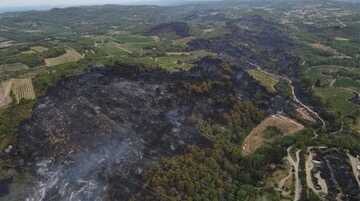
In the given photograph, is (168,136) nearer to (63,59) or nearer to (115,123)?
(115,123)

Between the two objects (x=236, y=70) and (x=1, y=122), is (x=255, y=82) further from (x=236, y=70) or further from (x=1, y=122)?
(x=1, y=122)

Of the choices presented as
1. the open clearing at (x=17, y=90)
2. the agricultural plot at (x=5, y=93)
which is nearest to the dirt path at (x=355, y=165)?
the open clearing at (x=17, y=90)

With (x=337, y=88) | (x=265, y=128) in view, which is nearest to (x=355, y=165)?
(x=265, y=128)

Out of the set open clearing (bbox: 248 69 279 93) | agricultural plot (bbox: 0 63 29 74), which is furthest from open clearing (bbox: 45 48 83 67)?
open clearing (bbox: 248 69 279 93)

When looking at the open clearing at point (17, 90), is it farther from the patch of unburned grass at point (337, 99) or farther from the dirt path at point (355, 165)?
the patch of unburned grass at point (337, 99)

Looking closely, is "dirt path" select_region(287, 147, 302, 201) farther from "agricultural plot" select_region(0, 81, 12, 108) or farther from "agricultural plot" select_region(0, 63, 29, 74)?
"agricultural plot" select_region(0, 63, 29, 74)

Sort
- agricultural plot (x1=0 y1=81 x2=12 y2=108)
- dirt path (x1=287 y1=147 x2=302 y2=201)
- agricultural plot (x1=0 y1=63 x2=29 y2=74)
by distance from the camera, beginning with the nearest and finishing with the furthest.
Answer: dirt path (x1=287 y1=147 x2=302 y2=201) → agricultural plot (x1=0 y1=81 x2=12 y2=108) → agricultural plot (x1=0 y1=63 x2=29 y2=74)
